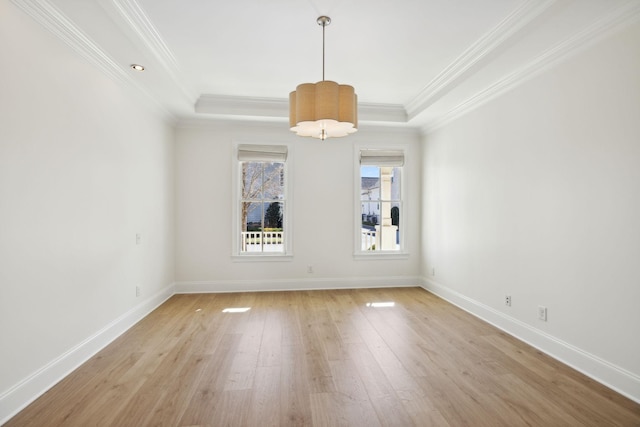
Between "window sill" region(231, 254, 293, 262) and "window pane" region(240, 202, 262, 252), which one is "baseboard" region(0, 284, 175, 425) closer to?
"window sill" region(231, 254, 293, 262)

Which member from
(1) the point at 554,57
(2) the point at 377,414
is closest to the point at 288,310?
(2) the point at 377,414

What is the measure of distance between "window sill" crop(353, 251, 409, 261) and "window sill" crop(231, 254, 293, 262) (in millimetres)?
1098

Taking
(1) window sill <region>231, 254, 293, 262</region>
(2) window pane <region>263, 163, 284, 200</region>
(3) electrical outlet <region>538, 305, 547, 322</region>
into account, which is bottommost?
(3) electrical outlet <region>538, 305, 547, 322</region>

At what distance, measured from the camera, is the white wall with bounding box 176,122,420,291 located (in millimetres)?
4867

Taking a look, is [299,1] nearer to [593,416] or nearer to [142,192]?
[142,192]

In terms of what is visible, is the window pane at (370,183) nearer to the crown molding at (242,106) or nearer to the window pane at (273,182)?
the crown molding at (242,106)

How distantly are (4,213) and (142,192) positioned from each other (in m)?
1.87

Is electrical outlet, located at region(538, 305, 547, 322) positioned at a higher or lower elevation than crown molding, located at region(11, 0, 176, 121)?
lower

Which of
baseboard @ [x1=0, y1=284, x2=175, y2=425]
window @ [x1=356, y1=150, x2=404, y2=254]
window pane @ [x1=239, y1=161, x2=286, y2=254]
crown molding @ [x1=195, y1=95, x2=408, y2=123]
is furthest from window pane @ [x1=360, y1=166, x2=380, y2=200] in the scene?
baseboard @ [x1=0, y1=284, x2=175, y2=425]

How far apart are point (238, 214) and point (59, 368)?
9.48 feet

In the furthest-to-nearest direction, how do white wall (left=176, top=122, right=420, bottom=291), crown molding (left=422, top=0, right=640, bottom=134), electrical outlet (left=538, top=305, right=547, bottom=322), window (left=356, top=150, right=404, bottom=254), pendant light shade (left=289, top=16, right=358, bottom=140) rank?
1. window (left=356, top=150, right=404, bottom=254)
2. white wall (left=176, top=122, right=420, bottom=291)
3. electrical outlet (left=538, top=305, right=547, bottom=322)
4. pendant light shade (left=289, top=16, right=358, bottom=140)
5. crown molding (left=422, top=0, right=640, bottom=134)

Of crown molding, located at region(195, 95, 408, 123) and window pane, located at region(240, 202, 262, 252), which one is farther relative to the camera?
window pane, located at region(240, 202, 262, 252)

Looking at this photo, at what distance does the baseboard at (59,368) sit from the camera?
1965mm

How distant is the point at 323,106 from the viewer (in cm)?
246
